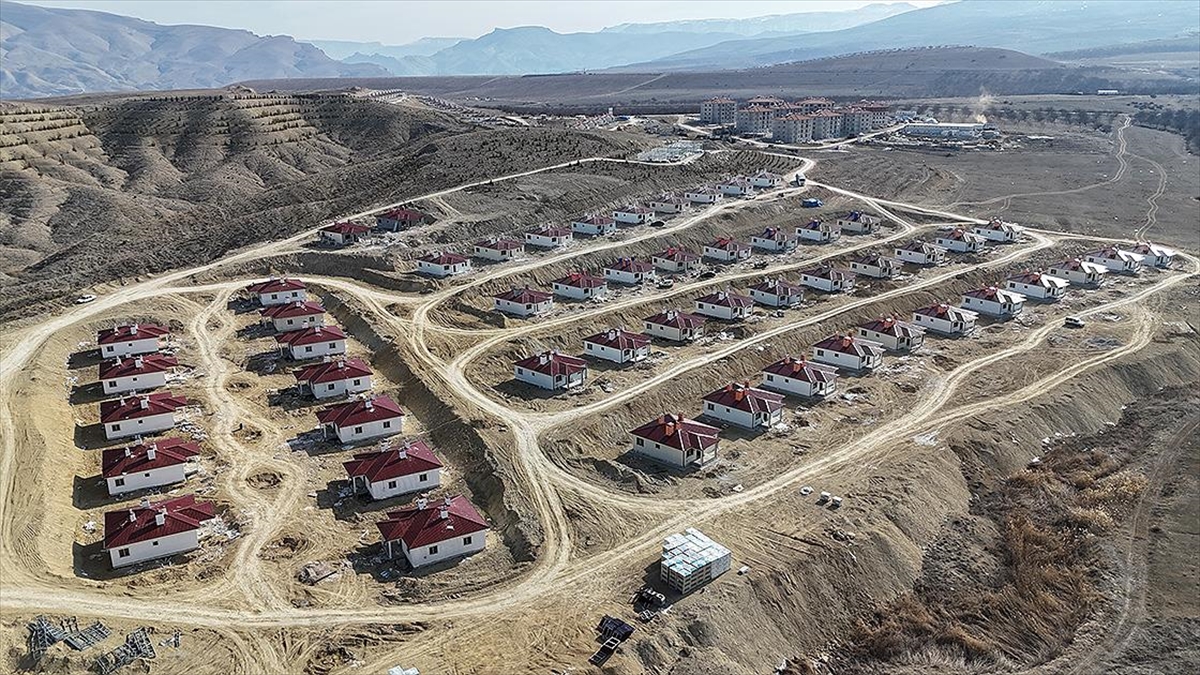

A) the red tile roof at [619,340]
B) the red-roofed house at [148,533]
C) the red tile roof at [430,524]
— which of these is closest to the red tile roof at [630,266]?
the red tile roof at [619,340]

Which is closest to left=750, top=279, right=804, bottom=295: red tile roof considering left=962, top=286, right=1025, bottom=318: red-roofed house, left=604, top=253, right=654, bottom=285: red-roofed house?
left=604, top=253, right=654, bottom=285: red-roofed house

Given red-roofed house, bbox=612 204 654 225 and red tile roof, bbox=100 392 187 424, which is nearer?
red tile roof, bbox=100 392 187 424

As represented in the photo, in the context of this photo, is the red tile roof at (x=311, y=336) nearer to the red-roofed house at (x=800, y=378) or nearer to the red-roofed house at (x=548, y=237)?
the red-roofed house at (x=548, y=237)

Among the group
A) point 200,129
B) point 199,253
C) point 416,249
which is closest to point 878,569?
point 416,249

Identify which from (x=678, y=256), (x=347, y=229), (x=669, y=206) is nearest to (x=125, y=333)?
(x=347, y=229)

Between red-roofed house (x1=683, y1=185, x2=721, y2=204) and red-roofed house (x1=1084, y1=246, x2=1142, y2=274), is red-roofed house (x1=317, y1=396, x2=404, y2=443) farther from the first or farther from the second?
red-roofed house (x1=1084, y1=246, x2=1142, y2=274)

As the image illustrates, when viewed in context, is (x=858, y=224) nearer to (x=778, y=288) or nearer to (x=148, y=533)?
(x=778, y=288)
